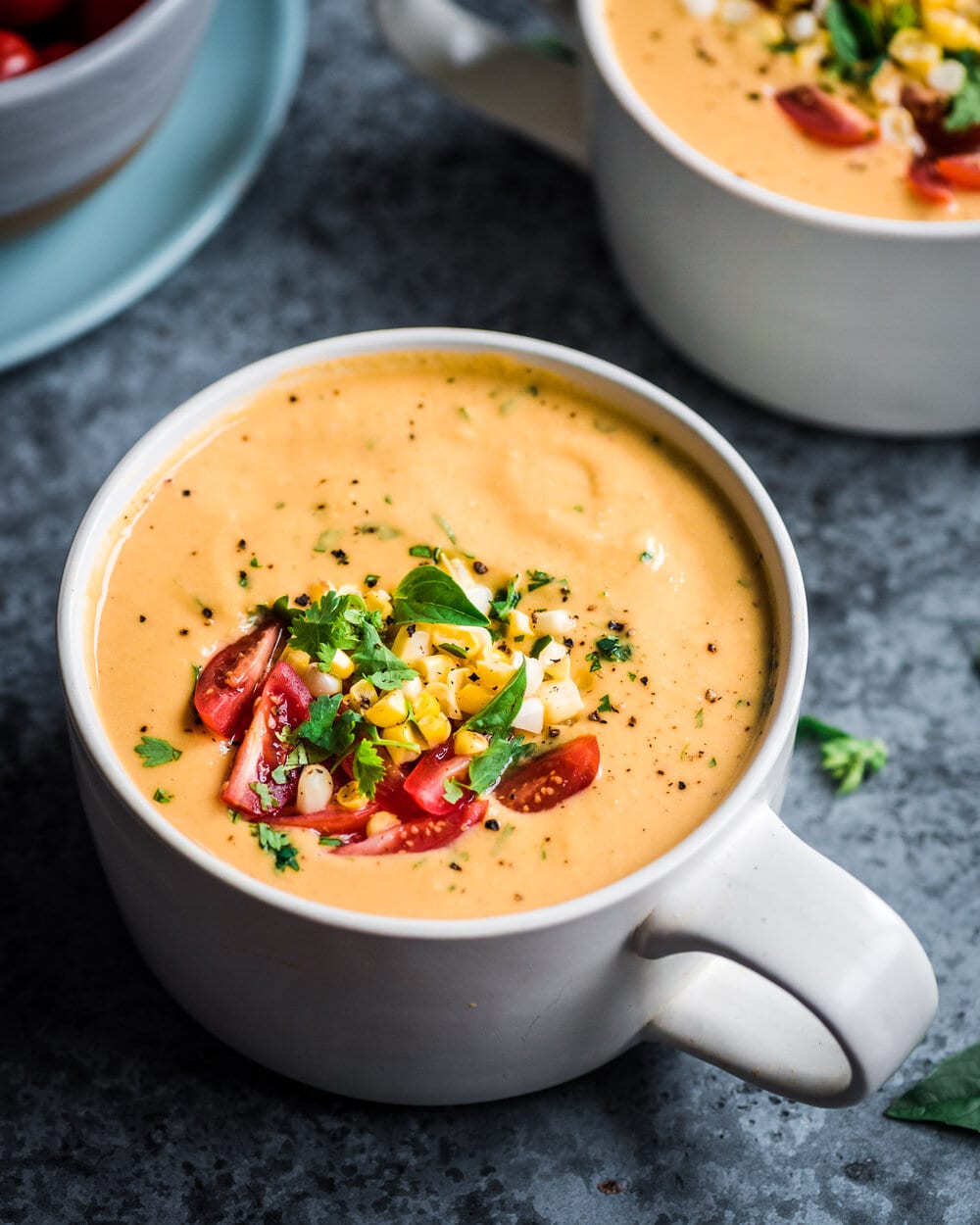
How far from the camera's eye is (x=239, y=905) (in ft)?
5.03

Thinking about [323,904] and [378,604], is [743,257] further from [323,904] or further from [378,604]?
[323,904]

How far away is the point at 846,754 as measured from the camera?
2.17 m

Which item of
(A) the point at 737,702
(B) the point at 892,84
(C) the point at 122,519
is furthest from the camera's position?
(B) the point at 892,84

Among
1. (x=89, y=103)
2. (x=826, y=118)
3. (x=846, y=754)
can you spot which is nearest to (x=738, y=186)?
(x=826, y=118)

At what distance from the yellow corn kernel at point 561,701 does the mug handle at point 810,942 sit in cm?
23

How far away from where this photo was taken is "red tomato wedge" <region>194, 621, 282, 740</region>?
5.56ft

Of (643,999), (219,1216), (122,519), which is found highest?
(122,519)

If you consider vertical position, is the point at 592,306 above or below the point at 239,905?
below

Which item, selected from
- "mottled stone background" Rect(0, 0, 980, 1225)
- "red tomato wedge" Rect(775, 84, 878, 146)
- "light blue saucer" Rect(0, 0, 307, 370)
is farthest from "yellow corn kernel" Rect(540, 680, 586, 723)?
"light blue saucer" Rect(0, 0, 307, 370)

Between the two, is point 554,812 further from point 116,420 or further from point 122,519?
point 116,420

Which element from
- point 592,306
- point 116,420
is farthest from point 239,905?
point 592,306

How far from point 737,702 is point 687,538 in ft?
0.78

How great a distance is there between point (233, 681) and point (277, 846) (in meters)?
0.21

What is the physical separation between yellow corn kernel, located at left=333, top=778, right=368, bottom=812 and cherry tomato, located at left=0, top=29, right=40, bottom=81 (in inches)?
48.9
